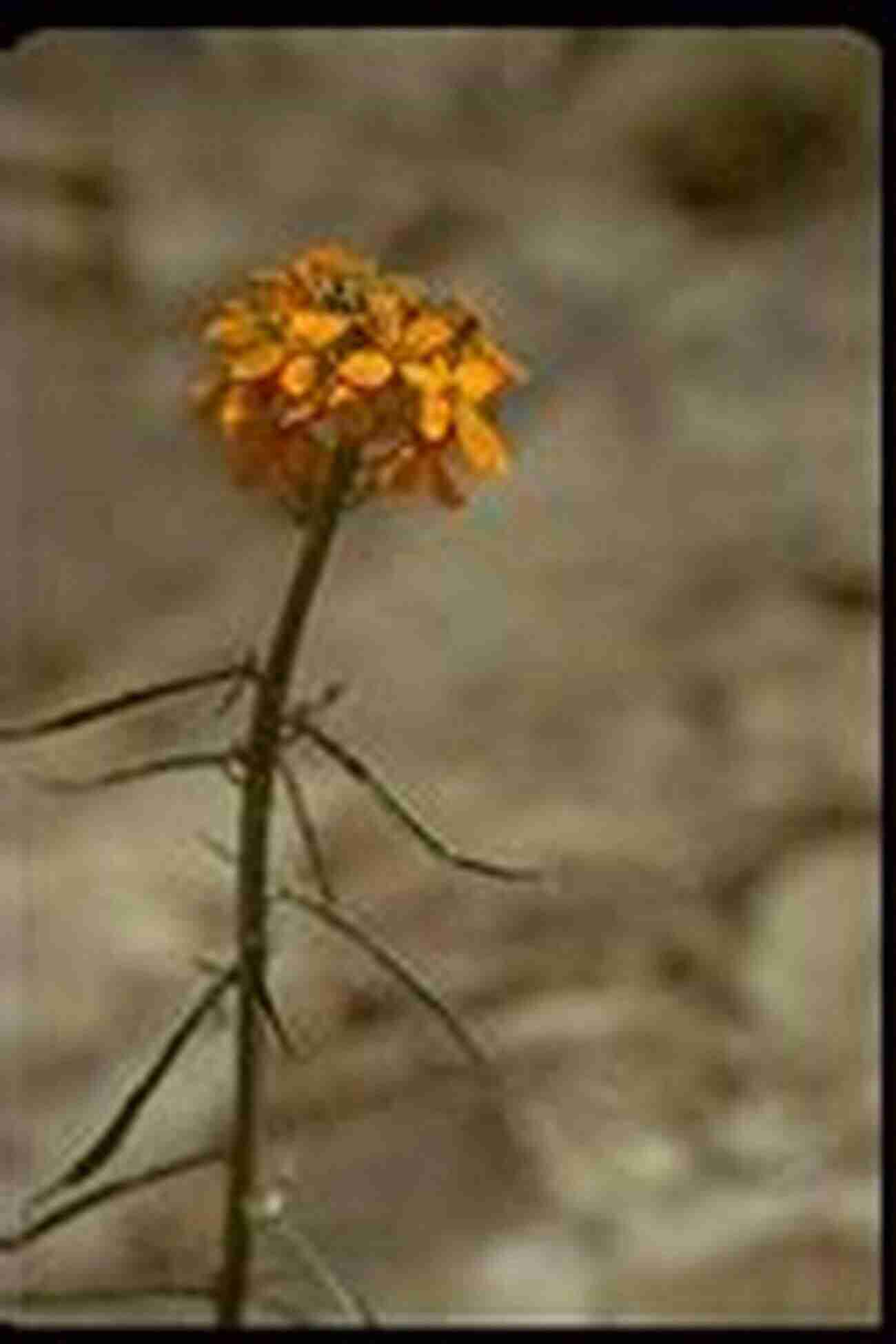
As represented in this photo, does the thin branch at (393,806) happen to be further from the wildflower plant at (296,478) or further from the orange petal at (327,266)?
the orange petal at (327,266)

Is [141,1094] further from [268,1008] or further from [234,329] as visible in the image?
[234,329]

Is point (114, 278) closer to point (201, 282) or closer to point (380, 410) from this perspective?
point (201, 282)

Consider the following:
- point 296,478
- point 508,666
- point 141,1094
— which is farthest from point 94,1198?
point 508,666

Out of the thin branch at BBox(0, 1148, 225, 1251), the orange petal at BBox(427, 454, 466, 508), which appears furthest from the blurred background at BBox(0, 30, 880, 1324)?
the orange petal at BBox(427, 454, 466, 508)

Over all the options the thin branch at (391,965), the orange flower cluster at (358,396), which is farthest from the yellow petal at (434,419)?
the thin branch at (391,965)

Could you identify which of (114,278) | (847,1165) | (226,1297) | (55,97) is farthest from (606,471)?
(226,1297)

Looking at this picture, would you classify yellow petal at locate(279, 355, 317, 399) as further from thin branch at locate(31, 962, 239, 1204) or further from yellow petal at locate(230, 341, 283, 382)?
thin branch at locate(31, 962, 239, 1204)

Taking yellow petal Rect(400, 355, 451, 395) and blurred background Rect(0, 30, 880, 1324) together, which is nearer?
yellow petal Rect(400, 355, 451, 395)
